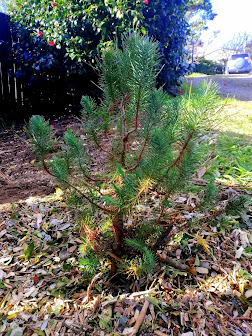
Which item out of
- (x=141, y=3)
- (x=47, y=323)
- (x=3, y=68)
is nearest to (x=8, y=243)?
(x=47, y=323)

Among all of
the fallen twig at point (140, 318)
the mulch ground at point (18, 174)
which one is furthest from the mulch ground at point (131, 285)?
the mulch ground at point (18, 174)

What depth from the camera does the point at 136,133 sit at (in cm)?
118

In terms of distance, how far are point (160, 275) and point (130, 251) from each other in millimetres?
210

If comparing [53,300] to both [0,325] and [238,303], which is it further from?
[238,303]

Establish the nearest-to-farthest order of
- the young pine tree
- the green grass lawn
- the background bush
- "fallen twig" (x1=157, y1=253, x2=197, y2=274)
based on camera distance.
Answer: the young pine tree → "fallen twig" (x1=157, y1=253, x2=197, y2=274) → the green grass lawn → the background bush

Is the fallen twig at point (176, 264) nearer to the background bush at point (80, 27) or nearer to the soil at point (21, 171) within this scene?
the soil at point (21, 171)

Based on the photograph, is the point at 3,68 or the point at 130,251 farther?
the point at 3,68

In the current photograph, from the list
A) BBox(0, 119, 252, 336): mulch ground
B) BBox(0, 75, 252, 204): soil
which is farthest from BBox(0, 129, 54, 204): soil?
BBox(0, 119, 252, 336): mulch ground

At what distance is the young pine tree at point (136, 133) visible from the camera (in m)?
0.93

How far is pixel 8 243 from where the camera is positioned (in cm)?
163

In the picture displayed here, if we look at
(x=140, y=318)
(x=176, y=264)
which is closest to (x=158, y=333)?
(x=140, y=318)

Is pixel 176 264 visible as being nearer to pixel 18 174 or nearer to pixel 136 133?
pixel 136 133

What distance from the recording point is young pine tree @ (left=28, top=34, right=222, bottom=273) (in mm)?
926

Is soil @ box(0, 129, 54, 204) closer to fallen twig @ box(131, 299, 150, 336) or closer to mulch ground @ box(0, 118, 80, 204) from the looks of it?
mulch ground @ box(0, 118, 80, 204)
